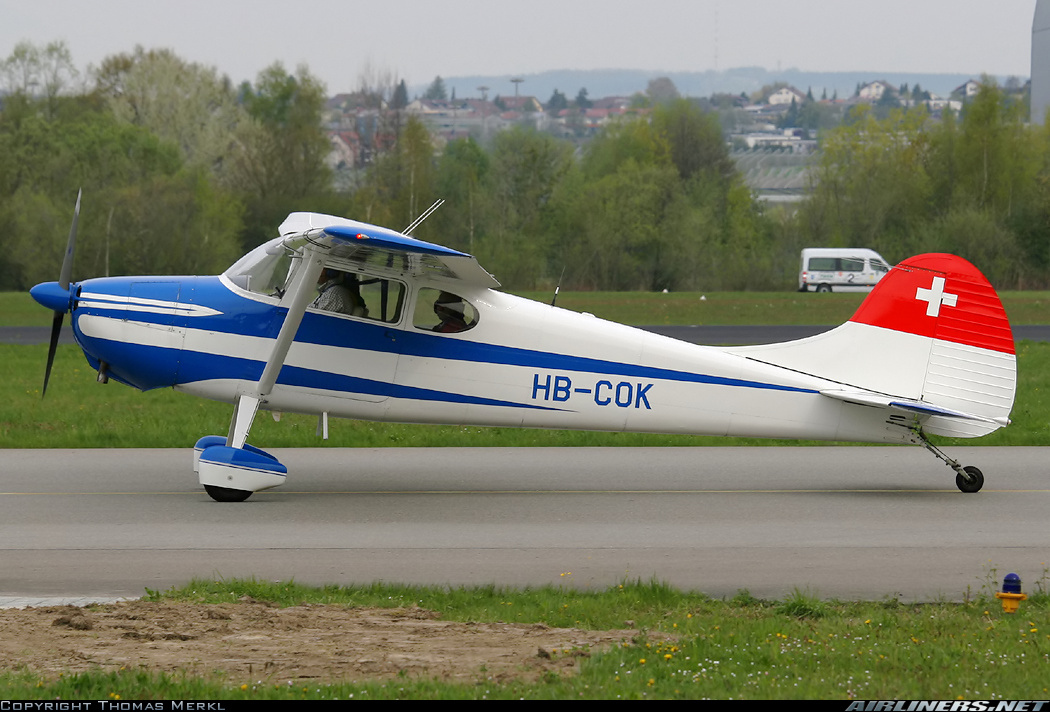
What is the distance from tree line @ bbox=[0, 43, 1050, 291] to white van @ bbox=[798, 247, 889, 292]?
2614 mm

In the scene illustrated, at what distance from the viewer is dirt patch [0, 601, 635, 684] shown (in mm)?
5758

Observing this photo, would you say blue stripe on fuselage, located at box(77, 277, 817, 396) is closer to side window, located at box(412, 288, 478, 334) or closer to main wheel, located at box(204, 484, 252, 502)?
side window, located at box(412, 288, 478, 334)

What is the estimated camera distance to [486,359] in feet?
36.5

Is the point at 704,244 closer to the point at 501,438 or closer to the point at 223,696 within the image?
the point at 501,438

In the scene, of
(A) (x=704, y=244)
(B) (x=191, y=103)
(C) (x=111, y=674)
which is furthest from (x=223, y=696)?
(B) (x=191, y=103)

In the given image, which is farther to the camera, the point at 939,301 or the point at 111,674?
the point at 939,301

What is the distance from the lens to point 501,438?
47.3ft

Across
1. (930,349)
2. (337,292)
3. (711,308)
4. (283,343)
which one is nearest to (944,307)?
(930,349)

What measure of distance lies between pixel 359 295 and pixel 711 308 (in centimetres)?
2915

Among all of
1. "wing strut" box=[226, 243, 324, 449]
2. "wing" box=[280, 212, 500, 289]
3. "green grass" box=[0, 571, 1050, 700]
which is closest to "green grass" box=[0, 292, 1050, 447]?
"wing strut" box=[226, 243, 324, 449]

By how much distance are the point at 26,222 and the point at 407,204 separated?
16986mm

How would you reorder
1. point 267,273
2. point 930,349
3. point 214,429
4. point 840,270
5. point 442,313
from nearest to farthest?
point 267,273
point 442,313
point 930,349
point 214,429
point 840,270

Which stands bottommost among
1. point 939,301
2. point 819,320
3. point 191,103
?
point 819,320

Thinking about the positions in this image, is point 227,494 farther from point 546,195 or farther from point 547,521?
point 546,195
